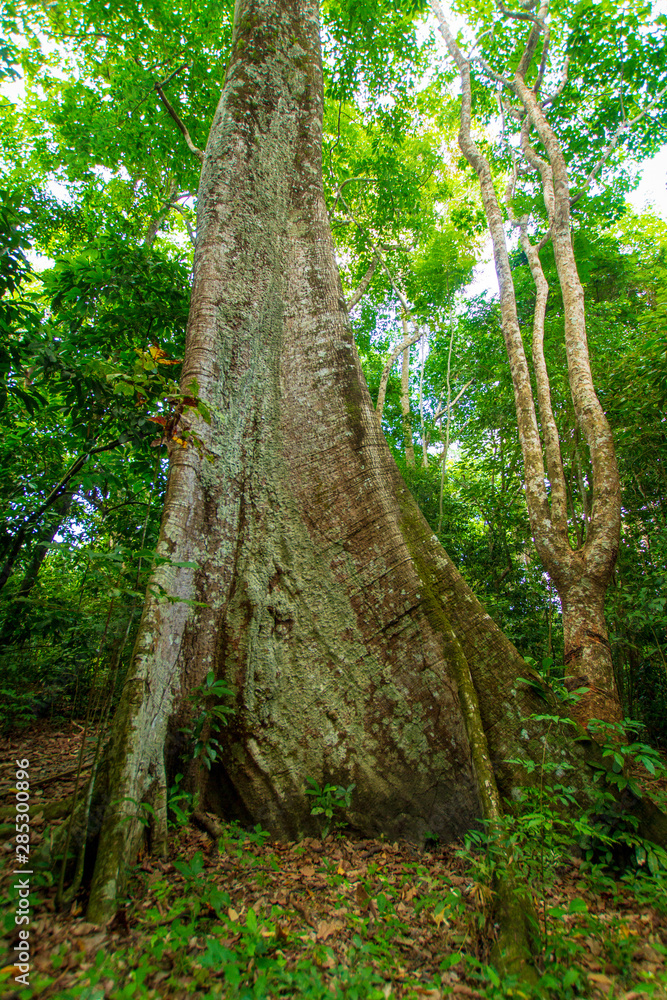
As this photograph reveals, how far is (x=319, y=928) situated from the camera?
6.52ft

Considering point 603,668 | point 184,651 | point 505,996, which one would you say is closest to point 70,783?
point 184,651

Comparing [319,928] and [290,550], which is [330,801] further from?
[290,550]

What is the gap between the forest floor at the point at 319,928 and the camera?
160 centimetres

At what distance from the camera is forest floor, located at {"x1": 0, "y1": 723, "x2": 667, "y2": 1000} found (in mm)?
1596

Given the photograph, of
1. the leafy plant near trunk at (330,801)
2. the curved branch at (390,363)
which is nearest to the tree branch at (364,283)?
the curved branch at (390,363)

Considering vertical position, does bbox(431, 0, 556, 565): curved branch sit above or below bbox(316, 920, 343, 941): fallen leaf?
above

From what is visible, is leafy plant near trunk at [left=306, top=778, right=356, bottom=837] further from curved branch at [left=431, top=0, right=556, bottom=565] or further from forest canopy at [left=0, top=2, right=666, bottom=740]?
curved branch at [left=431, top=0, right=556, bottom=565]

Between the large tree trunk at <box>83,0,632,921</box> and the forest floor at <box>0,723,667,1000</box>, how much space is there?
0.20 meters

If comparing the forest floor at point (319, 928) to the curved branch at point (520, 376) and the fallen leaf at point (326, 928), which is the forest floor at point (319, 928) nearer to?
the fallen leaf at point (326, 928)

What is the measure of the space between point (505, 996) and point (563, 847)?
3.44 ft

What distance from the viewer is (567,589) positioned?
12.5ft

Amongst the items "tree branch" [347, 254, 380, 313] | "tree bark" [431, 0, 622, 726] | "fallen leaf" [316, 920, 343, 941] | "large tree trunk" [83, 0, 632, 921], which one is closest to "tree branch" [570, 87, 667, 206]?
"tree bark" [431, 0, 622, 726]

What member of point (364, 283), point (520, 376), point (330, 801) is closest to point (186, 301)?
point (520, 376)

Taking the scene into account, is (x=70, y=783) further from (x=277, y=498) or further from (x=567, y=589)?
(x=567, y=589)
